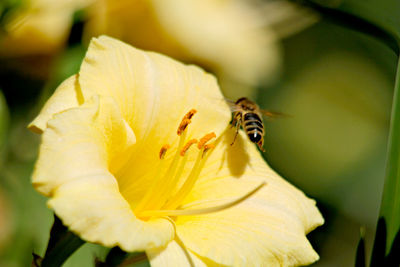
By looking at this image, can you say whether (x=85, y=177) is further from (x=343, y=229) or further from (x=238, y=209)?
(x=343, y=229)

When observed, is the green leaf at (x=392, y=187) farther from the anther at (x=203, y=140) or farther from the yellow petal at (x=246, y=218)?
the anther at (x=203, y=140)

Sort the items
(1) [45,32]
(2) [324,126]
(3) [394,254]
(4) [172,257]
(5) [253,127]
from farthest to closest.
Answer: (2) [324,126] < (1) [45,32] < (5) [253,127] < (4) [172,257] < (3) [394,254]

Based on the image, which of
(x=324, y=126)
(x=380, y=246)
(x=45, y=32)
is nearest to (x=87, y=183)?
(x=380, y=246)

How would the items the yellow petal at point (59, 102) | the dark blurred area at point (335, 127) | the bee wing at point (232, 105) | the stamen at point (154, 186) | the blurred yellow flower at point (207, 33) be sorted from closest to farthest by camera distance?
the yellow petal at point (59, 102) → the stamen at point (154, 186) → the bee wing at point (232, 105) → the blurred yellow flower at point (207, 33) → the dark blurred area at point (335, 127)

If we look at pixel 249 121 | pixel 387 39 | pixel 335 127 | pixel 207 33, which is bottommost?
pixel 335 127

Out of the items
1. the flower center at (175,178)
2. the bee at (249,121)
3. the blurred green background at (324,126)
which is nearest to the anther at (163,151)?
the flower center at (175,178)

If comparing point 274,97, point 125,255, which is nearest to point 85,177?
point 125,255

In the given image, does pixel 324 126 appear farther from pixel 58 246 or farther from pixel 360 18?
pixel 58 246

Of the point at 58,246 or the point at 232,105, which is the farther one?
the point at 232,105
